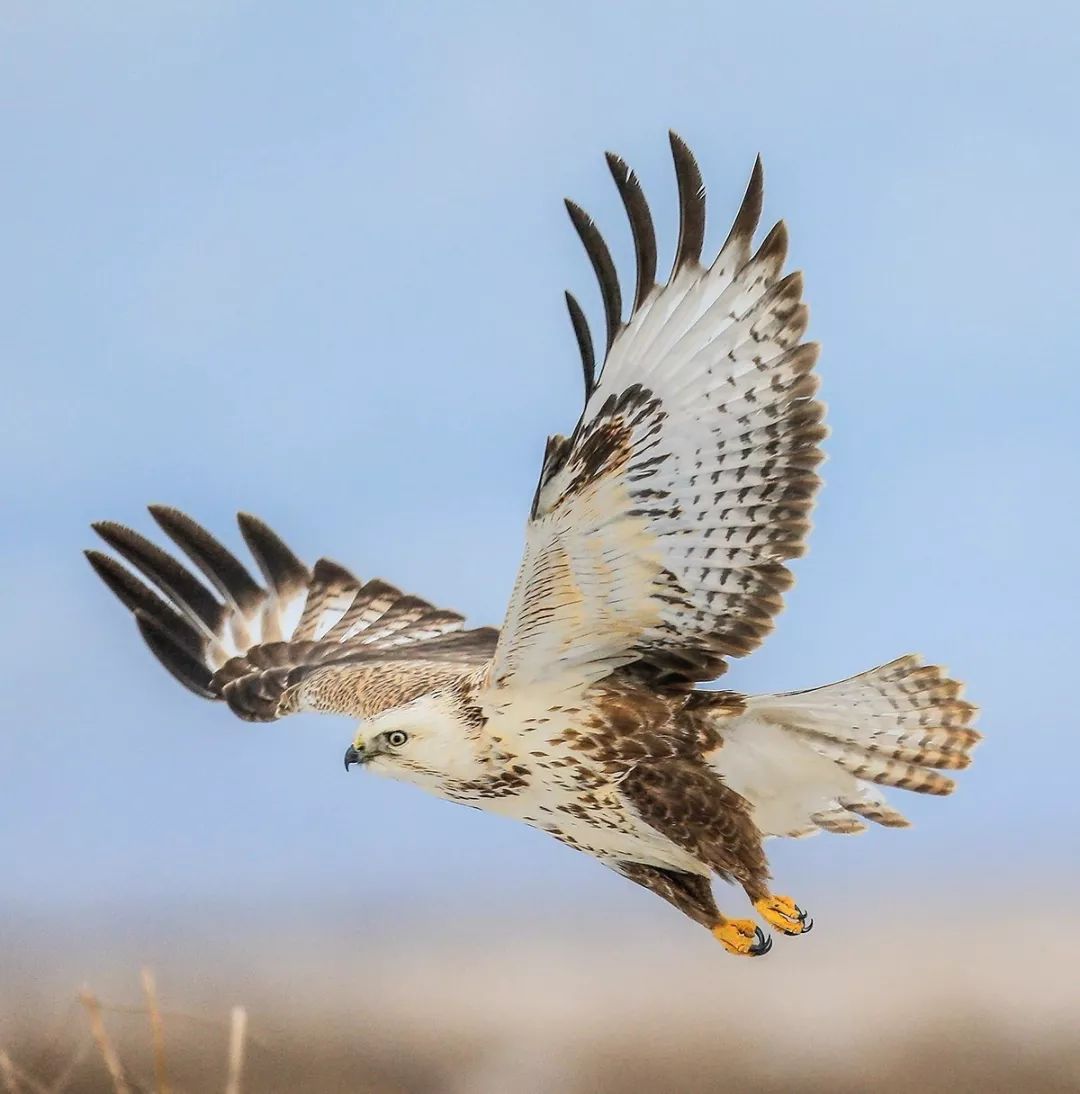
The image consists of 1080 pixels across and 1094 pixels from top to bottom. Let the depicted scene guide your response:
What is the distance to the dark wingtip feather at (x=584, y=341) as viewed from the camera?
5.65 meters

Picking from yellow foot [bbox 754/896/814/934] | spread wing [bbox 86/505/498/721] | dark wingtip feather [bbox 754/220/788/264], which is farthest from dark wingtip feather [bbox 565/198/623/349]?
spread wing [bbox 86/505/498/721]

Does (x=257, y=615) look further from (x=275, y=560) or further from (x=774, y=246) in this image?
(x=774, y=246)

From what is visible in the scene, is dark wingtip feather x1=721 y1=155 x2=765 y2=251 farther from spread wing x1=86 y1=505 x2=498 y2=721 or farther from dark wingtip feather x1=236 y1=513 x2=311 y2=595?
dark wingtip feather x1=236 y1=513 x2=311 y2=595

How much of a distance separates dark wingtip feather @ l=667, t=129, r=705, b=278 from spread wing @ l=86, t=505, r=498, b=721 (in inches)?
130

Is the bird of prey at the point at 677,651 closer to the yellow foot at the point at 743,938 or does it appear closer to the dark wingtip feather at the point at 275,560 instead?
the yellow foot at the point at 743,938

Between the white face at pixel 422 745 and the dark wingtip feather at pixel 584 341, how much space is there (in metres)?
1.41

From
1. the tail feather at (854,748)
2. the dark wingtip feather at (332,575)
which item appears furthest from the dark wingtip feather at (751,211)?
the dark wingtip feather at (332,575)

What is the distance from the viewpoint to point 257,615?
366 inches

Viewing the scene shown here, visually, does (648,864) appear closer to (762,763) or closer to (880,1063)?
(762,763)

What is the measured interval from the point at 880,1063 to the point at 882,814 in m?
Answer: 6.64

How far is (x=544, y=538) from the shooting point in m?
5.83

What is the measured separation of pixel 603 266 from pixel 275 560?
14.0ft

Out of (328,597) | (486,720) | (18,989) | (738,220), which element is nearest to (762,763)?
(486,720)

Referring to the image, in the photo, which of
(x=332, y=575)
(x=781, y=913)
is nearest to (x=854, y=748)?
(x=781, y=913)
